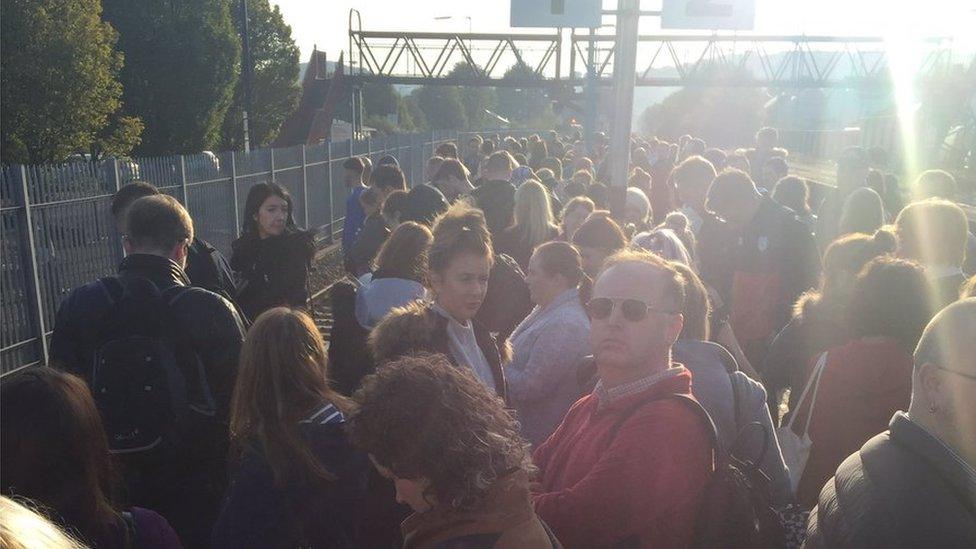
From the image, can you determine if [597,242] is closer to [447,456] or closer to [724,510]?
[724,510]

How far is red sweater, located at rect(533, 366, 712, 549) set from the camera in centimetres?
210

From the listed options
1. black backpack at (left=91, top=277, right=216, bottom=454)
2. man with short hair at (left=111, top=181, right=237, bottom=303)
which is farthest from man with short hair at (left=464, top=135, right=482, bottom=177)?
black backpack at (left=91, top=277, right=216, bottom=454)

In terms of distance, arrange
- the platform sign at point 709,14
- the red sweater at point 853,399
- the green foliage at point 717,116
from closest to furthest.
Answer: the red sweater at point 853,399
the platform sign at point 709,14
the green foliage at point 717,116

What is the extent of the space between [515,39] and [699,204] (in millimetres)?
30367

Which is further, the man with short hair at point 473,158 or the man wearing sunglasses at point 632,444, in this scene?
the man with short hair at point 473,158

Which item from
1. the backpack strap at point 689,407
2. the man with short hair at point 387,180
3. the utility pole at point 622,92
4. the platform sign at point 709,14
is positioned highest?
the platform sign at point 709,14

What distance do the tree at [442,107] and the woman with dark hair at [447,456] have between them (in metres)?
68.4

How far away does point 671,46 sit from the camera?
123 feet

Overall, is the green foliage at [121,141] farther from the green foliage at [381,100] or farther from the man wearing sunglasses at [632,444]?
the green foliage at [381,100]

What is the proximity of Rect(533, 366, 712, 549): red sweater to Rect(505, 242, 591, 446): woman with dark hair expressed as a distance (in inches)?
47.8

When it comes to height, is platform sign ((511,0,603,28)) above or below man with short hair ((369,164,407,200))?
above

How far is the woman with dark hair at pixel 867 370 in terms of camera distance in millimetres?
2844

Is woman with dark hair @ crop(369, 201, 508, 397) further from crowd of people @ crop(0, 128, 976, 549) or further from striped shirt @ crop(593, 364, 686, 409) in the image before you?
striped shirt @ crop(593, 364, 686, 409)

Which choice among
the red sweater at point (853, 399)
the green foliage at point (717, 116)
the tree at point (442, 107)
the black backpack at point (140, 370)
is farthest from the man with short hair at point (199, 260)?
the green foliage at point (717, 116)
